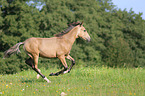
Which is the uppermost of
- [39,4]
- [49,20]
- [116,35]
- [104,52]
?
[39,4]

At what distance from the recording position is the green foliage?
2580cm

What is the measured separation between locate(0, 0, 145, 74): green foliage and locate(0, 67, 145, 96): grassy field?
1487cm

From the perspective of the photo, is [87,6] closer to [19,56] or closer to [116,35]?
[116,35]

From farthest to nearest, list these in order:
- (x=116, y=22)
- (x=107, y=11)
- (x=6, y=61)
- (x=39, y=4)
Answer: (x=107, y=11)
(x=116, y=22)
(x=39, y=4)
(x=6, y=61)

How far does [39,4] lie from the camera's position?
32.3m

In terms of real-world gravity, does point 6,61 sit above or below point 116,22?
below

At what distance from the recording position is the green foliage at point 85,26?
25.8 metres

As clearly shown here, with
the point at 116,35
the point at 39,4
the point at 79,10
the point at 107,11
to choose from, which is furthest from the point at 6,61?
the point at 107,11

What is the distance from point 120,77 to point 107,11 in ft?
106

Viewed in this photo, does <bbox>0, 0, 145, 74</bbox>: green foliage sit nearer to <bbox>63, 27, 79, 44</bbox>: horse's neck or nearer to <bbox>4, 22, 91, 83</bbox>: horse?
<bbox>63, 27, 79, 44</bbox>: horse's neck

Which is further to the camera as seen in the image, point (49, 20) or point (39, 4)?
point (39, 4)

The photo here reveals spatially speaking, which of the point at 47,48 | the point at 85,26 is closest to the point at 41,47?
the point at 47,48

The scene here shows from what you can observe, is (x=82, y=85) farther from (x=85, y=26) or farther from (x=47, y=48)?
(x=85, y=26)

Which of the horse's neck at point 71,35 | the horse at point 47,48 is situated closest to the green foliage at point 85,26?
the horse's neck at point 71,35
